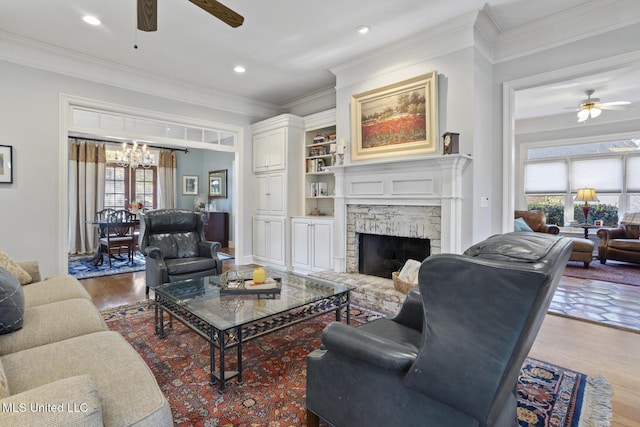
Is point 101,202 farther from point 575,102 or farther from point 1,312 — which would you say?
point 575,102

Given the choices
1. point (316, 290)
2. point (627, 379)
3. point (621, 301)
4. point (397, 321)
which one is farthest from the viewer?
point (621, 301)

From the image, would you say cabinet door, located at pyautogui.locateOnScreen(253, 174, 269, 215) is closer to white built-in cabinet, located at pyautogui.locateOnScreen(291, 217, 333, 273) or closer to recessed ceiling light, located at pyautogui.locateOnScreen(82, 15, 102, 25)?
white built-in cabinet, located at pyautogui.locateOnScreen(291, 217, 333, 273)

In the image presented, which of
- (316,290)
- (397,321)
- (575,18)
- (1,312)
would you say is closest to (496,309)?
(397,321)

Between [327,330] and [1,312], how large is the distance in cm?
152

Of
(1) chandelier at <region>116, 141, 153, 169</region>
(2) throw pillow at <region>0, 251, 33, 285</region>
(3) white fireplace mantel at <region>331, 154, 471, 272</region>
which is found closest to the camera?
(2) throw pillow at <region>0, 251, 33, 285</region>

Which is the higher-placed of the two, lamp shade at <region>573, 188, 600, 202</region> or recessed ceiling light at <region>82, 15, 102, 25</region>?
recessed ceiling light at <region>82, 15, 102, 25</region>

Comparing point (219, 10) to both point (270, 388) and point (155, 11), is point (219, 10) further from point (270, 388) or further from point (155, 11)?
point (270, 388)

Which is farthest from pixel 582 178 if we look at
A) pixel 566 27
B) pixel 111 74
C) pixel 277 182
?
pixel 111 74

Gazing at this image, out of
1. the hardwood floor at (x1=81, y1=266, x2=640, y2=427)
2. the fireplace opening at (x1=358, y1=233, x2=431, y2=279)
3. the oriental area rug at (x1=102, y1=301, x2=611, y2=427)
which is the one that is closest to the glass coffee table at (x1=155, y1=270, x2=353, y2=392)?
the oriental area rug at (x1=102, y1=301, x2=611, y2=427)

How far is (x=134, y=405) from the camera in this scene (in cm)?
105

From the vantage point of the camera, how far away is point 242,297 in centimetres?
243

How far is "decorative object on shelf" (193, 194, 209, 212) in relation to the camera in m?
8.01

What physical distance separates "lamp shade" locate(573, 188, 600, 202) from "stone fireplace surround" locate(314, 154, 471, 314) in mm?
4572

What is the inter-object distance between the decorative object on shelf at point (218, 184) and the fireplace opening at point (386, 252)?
4644 millimetres
